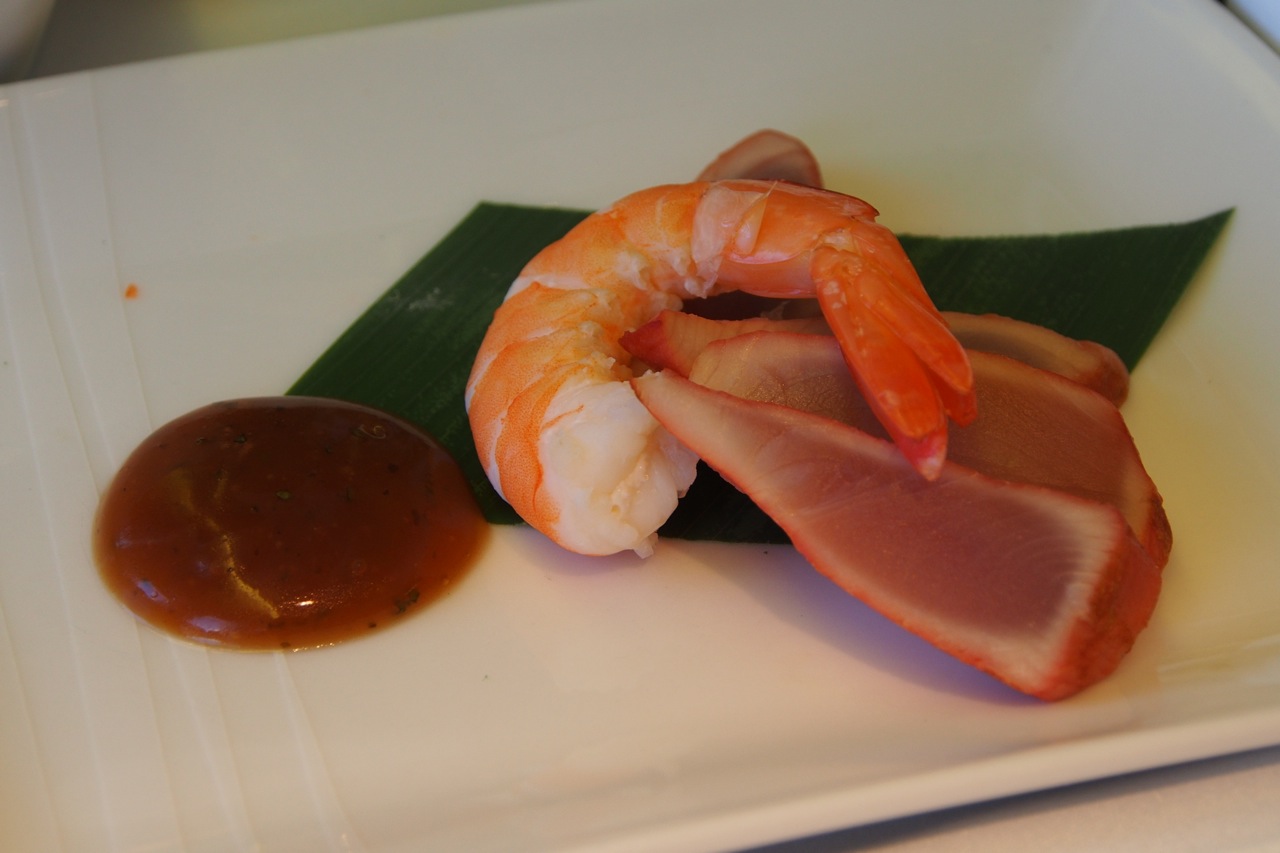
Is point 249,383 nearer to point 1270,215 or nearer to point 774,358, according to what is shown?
point 774,358

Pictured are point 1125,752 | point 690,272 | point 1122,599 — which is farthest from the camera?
point 690,272

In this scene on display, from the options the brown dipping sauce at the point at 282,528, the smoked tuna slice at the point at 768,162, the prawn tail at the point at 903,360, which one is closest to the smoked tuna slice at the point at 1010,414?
the prawn tail at the point at 903,360

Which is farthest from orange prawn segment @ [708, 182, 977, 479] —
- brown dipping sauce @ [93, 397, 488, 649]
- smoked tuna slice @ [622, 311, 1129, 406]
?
brown dipping sauce @ [93, 397, 488, 649]

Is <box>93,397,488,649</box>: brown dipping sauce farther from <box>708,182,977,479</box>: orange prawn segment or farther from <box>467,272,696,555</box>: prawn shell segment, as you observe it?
<box>708,182,977,479</box>: orange prawn segment

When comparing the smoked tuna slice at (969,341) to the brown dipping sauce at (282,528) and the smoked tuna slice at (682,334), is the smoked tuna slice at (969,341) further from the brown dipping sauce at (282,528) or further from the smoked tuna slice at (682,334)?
the brown dipping sauce at (282,528)

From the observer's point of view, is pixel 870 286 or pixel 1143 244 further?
pixel 1143 244

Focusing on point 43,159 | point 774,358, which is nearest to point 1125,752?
point 774,358
